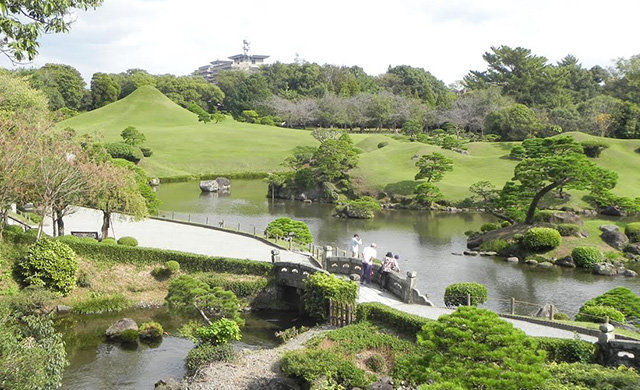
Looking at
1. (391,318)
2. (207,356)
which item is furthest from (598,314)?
(207,356)

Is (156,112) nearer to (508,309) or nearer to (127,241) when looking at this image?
(127,241)

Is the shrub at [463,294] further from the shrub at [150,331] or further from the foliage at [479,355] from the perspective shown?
the shrub at [150,331]

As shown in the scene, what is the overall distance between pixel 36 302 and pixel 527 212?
42479 mm

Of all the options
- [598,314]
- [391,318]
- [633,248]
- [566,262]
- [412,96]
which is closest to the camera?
[391,318]

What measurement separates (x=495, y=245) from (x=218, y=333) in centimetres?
3154

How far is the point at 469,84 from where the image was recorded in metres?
148

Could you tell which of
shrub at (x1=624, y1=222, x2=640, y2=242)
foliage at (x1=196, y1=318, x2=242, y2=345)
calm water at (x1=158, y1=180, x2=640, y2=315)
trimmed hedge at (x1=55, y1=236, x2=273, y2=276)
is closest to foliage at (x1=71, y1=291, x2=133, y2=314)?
trimmed hedge at (x1=55, y1=236, x2=273, y2=276)

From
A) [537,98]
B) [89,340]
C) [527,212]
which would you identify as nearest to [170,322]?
[89,340]

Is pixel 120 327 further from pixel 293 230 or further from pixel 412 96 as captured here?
pixel 412 96

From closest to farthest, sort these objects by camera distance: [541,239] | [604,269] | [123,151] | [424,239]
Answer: [604,269], [541,239], [424,239], [123,151]

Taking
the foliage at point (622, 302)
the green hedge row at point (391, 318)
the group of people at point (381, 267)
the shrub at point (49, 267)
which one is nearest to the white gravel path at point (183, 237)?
the group of people at point (381, 267)

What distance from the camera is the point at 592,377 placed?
1861 centimetres

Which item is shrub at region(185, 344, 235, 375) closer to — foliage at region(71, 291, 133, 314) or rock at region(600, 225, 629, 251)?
foliage at region(71, 291, 133, 314)

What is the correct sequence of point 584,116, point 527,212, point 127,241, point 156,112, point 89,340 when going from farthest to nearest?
point 156,112
point 584,116
point 527,212
point 127,241
point 89,340
